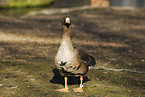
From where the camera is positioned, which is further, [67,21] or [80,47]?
[80,47]

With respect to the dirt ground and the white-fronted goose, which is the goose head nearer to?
the white-fronted goose

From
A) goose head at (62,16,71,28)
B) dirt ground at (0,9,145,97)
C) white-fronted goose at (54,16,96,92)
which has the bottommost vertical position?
dirt ground at (0,9,145,97)

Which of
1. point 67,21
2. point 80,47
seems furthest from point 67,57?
point 80,47

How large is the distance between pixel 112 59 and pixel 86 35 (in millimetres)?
4731

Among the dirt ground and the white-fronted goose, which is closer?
the white-fronted goose

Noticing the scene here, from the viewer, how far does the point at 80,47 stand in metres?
11.6

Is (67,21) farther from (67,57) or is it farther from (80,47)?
(80,47)

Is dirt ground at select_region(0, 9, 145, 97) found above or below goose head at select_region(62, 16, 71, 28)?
below

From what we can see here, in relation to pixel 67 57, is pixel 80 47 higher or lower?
Result: lower

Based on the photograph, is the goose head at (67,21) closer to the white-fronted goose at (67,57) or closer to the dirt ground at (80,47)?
the white-fronted goose at (67,57)

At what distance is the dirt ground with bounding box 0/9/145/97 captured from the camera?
261 inches

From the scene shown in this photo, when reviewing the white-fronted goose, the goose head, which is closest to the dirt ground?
the white-fronted goose

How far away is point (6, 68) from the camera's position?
8195 millimetres

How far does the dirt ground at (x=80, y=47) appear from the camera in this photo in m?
6.62
